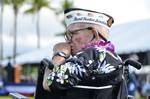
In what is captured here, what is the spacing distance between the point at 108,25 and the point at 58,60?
1.12ft

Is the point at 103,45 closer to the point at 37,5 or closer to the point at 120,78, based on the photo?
the point at 120,78

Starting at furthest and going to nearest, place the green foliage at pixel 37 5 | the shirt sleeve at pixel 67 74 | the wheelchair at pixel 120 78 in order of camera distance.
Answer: the green foliage at pixel 37 5 < the wheelchair at pixel 120 78 < the shirt sleeve at pixel 67 74

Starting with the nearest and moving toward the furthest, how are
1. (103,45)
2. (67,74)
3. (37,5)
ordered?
(67,74) < (103,45) < (37,5)

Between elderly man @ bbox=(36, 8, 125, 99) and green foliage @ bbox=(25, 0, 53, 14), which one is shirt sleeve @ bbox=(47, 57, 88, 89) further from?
green foliage @ bbox=(25, 0, 53, 14)

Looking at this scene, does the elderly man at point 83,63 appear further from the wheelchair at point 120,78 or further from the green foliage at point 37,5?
the green foliage at point 37,5

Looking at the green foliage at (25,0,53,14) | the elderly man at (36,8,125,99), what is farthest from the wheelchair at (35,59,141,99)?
the green foliage at (25,0,53,14)

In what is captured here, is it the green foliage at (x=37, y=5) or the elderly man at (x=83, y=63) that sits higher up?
the green foliage at (x=37, y=5)

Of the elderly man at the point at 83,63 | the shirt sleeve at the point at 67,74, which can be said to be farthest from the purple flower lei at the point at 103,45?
the shirt sleeve at the point at 67,74

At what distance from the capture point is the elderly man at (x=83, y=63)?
8.80 feet

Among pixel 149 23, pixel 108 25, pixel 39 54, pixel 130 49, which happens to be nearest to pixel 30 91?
pixel 130 49

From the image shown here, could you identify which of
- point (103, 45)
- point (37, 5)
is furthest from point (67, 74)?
point (37, 5)

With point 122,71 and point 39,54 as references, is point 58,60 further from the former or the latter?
point 39,54

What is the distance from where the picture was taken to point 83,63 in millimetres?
2689

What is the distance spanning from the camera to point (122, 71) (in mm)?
2836
